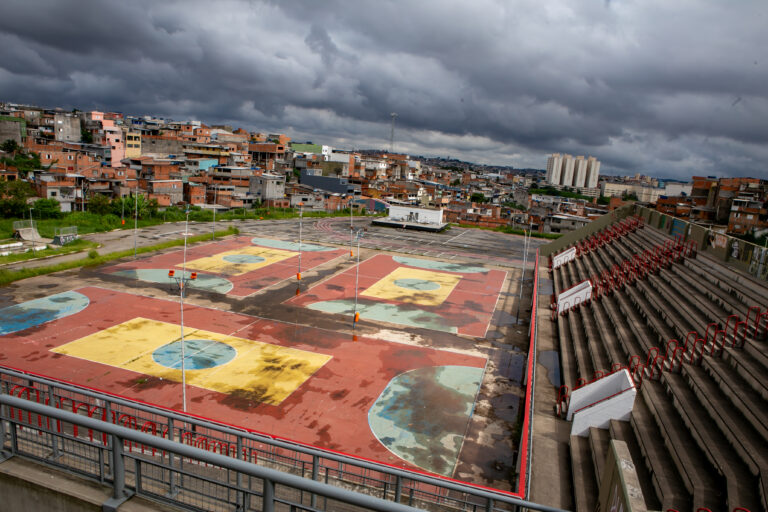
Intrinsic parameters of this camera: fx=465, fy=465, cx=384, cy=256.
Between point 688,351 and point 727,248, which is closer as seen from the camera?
point 688,351

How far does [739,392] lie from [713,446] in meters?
2.08

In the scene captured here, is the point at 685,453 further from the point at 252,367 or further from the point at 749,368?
the point at 252,367

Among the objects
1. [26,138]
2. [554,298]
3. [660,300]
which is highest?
[26,138]

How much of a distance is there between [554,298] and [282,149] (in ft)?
294

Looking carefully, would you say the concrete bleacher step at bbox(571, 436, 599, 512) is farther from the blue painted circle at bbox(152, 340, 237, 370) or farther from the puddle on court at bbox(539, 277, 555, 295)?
the puddle on court at bbox(539, 277, 555, 295)

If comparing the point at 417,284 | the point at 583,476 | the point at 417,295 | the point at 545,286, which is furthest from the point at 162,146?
the point at 583,476

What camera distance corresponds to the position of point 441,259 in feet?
135

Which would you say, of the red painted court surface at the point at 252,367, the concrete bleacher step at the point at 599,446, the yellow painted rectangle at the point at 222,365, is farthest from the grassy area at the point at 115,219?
the concrete bleacher step at the point at 599,446

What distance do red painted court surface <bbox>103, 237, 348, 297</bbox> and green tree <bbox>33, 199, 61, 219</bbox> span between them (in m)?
20.8

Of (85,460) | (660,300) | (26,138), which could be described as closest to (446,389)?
(660,300)

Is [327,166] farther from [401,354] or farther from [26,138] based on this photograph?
[401,354]

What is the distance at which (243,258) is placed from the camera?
118 feet

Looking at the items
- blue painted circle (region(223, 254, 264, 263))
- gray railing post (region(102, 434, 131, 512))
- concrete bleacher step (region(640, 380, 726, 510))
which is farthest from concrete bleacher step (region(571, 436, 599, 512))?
blue painted circle (region(223, 254, 264, 263))

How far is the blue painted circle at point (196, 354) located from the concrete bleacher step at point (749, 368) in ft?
53.9
